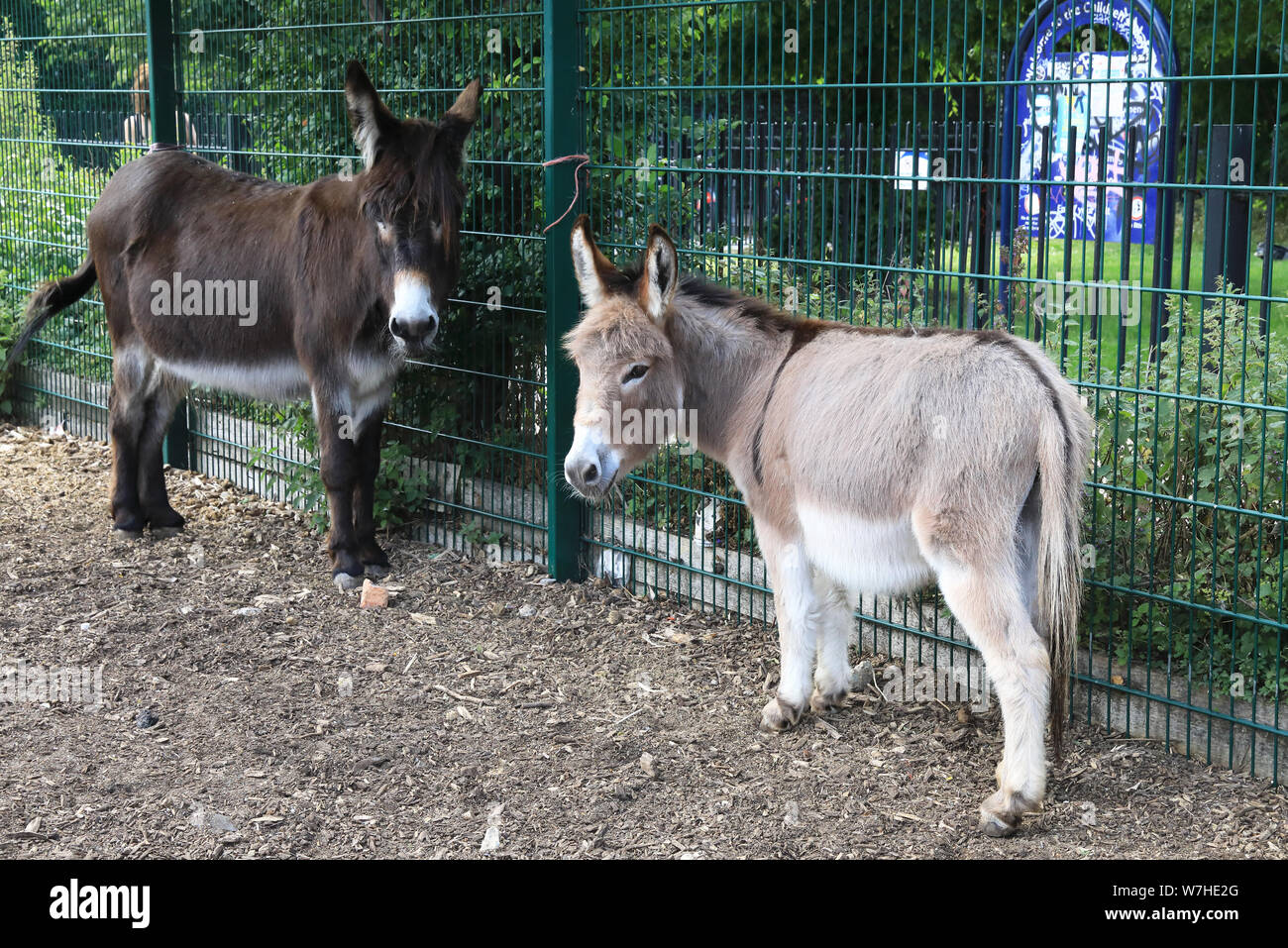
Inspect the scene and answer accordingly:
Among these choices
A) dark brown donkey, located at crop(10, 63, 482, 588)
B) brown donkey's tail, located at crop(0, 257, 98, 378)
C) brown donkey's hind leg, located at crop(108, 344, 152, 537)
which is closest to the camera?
dark brown donkey, located at crop(10, 63, 482, 588)

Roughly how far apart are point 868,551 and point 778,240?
1.59 meters

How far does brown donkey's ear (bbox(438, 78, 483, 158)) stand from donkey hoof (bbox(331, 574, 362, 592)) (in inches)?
74.0

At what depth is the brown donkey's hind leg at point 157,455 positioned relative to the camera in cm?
634

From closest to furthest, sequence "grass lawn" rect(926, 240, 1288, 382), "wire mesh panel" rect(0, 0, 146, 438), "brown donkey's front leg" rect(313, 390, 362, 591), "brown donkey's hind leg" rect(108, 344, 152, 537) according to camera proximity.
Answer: "grass lawn" rect(926, 240, 1288, 382) < "brown donkey's front leg" rect(313, 390, 362, 591) < "brown donkey's hind leg" rect(108, 344, 152, 537) < "wire mesh panel" rect(0, 0, 146, 438)

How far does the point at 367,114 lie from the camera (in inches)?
196

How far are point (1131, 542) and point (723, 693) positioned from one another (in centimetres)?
149

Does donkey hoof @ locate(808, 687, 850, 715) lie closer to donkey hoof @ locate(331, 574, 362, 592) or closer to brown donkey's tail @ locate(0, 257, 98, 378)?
donkey hoof @ locate(331, 574, 362, 592)

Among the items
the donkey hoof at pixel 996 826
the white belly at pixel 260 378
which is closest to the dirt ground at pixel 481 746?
the donkey hoof at pixel 996 826

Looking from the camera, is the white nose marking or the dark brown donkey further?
the dark brown donkey

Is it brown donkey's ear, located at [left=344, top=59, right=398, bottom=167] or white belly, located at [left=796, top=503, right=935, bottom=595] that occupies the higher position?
brown donkey's ear, located at [left=344, top=59, right=398, bottom=167]

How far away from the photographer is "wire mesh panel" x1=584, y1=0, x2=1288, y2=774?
3734 millimetres

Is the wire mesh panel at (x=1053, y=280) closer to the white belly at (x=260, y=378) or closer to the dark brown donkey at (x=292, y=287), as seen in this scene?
the dark brown donkey at (x=292, y=287)

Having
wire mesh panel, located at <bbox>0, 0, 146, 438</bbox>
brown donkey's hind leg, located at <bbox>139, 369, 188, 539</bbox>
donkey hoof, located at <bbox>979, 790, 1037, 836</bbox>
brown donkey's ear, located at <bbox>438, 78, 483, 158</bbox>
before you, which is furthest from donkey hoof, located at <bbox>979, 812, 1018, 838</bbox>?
wire mesh panel, located at <bbox>0, 0, 146, 438</bbox>

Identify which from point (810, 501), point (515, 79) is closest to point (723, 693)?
point (810, 501)
